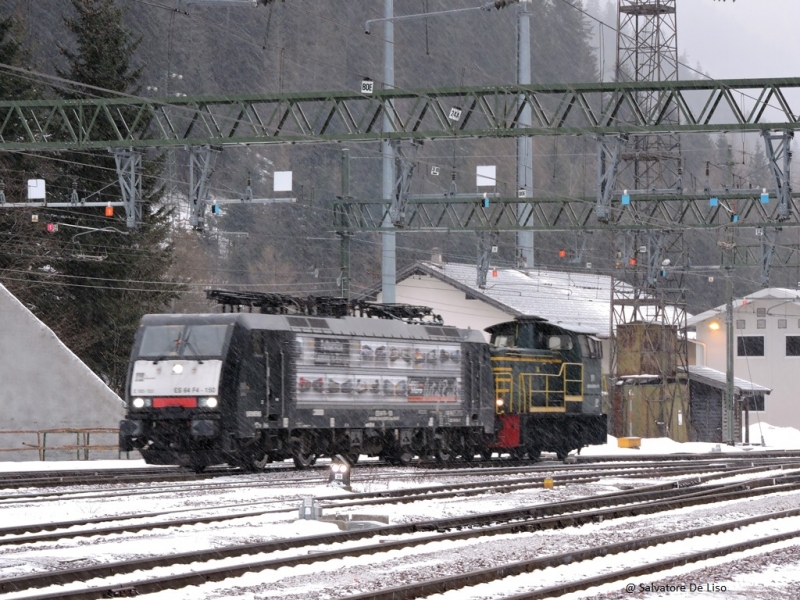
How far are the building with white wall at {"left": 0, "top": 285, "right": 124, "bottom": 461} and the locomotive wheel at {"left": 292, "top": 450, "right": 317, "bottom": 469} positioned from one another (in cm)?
783

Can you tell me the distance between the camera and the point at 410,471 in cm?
2850

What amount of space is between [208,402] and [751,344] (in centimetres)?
5454

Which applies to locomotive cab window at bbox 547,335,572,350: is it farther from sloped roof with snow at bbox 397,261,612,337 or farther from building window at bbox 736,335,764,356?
building window at bbox 736,335,764,356

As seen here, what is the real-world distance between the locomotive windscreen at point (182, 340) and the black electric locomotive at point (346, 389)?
0.03 meters

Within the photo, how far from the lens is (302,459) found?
93.6 feet

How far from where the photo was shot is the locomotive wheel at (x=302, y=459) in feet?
92.8

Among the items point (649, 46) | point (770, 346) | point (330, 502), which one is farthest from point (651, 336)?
point (330, 502)

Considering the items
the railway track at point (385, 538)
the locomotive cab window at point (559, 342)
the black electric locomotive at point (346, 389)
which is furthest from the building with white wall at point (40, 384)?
the railway track at point (385, 538)

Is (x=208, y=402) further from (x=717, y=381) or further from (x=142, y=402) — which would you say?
(x=717, y=381)

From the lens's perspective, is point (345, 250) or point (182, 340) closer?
point (182, 340)

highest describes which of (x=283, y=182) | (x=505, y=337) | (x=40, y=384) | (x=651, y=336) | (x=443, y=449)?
(x=283, y=182)

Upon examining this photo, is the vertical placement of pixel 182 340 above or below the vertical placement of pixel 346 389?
above

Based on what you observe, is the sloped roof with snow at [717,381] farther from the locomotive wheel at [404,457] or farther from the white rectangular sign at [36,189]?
the white rectangular sign at [36,189]

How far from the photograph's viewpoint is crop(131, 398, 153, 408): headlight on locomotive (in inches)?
1031
